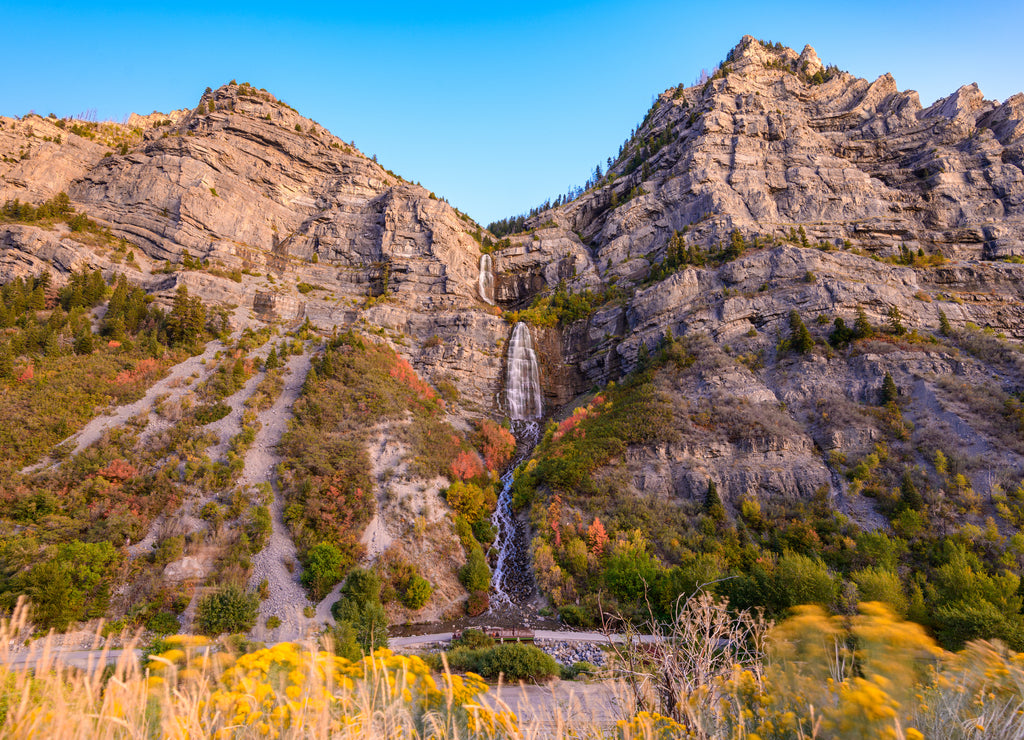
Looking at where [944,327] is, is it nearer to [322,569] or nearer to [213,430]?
[322,569]

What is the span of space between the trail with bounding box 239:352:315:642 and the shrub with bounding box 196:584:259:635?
63 cm

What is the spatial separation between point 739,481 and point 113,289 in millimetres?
52931

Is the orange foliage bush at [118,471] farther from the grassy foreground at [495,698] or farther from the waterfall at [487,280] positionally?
the waterfall at [487,280]

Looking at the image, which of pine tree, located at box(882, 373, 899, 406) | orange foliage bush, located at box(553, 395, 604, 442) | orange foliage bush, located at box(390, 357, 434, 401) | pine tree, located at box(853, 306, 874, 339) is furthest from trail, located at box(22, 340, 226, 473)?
pine tree, located at box(853, 306, 874, 339)

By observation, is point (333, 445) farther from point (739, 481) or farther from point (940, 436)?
point (940, 436)

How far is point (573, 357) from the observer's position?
47.2 meters

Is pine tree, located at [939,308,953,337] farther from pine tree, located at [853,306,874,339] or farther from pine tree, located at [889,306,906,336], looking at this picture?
pine tree, located at [853,306,874,339]

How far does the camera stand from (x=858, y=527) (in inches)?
813

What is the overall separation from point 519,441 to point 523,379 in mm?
8047

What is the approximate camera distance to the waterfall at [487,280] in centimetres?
5603

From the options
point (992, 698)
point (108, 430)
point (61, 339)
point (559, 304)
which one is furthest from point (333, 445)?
point (559, 304)

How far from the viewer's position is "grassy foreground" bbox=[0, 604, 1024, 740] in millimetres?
2404

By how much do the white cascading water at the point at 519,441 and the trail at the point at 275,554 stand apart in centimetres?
954

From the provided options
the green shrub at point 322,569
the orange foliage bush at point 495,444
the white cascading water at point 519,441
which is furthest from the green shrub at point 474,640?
the orange foliage bush at point 495,444
